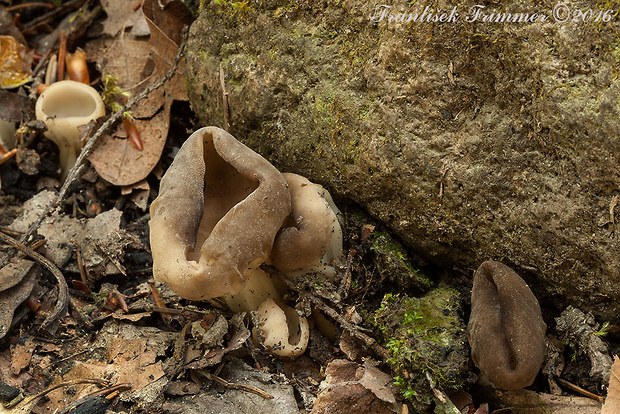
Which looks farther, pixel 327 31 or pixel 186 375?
pixel 327 31

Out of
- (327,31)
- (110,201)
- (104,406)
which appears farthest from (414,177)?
(110,201)

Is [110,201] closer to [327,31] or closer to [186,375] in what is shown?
[186,375]

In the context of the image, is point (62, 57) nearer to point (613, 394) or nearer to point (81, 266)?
point (81, 266)

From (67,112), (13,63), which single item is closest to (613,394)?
(67,112)

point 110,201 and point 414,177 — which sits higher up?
point 414,177

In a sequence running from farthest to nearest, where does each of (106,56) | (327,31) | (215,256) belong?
(106,56) → (327,31) → (215,256)

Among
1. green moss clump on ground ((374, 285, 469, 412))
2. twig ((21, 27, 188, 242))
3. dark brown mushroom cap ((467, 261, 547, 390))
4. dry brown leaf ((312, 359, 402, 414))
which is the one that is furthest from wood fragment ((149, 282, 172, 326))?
dark brown mushroom cap ((467, 261, 547, 390))

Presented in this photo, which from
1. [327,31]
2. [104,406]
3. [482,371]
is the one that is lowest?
[104,406]

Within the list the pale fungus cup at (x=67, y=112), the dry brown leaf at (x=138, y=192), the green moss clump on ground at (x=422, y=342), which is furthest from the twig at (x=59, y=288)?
the green moss clump on ground at (x=422, y=342)
